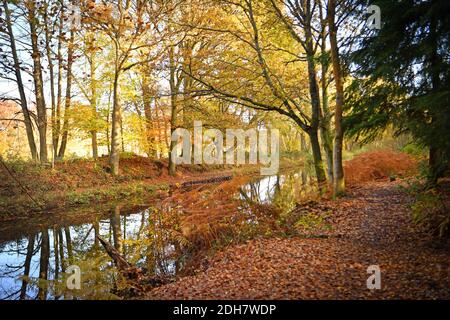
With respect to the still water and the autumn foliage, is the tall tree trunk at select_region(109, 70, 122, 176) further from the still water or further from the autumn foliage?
the autumn foliage

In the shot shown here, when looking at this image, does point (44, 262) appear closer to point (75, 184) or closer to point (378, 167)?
point (75, 184)

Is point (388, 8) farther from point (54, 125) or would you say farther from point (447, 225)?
point (54, 125)

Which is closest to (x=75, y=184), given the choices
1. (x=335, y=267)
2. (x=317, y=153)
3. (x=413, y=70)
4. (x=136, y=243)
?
(x=136, y=243)

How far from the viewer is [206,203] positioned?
7930 mm

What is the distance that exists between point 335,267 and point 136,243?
505 cm

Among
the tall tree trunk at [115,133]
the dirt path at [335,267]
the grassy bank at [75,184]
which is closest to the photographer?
the dirt path at [335,267]

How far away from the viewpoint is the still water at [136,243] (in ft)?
18.0

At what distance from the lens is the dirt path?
3.59 metres

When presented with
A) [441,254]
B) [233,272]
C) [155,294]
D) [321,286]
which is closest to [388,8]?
[441,254]

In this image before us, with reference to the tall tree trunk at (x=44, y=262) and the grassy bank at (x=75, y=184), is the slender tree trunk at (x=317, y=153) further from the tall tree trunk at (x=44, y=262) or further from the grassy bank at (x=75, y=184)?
the grassy bank at (x=75, y=184)

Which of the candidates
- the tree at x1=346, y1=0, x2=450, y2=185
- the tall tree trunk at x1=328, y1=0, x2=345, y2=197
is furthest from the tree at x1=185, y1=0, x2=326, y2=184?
the tree at x1=346, y1=0, x2=450, y2=185

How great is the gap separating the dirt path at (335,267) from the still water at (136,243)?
91 cm

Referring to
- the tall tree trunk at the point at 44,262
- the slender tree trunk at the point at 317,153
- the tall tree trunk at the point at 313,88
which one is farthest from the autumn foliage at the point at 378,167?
the tall tree trunk at the point at 44,262
